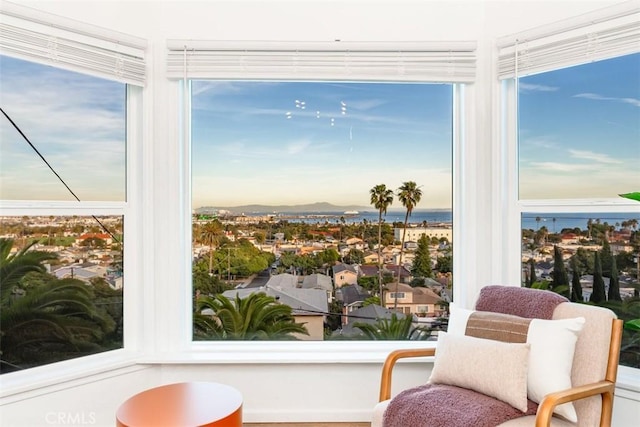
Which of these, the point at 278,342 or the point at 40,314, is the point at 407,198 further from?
the point at 40,314

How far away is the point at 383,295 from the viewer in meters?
2.69

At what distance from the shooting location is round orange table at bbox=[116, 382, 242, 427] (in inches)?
64.6

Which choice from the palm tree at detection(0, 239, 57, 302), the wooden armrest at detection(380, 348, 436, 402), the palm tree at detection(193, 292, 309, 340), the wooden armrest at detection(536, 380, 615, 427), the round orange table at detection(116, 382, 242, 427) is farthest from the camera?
the palm tree at detection(193, 292, 309, 340)

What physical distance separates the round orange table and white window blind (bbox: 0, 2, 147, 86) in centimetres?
166

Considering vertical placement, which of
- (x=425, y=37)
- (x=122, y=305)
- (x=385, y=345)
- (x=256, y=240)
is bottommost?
(x=385, y=345)

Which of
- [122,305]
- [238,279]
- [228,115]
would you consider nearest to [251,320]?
[238,279]

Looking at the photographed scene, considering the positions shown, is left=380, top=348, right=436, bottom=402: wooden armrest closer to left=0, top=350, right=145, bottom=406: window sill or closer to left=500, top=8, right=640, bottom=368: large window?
left=500, top=8, right=640, bottom=368: large window

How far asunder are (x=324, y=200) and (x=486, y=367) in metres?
1.33

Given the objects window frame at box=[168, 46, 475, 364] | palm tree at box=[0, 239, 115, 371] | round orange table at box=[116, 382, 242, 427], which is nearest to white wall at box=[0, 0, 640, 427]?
window frame at box=[168, 46, 475, 364]

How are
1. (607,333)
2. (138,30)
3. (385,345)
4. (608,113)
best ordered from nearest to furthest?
(607,333)
(608,113)
(138,30)
(385,345)

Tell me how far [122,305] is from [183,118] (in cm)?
115

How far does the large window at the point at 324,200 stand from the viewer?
265 centimetres

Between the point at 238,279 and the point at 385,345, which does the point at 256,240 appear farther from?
the point at 385,345

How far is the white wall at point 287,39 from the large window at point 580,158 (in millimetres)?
194
